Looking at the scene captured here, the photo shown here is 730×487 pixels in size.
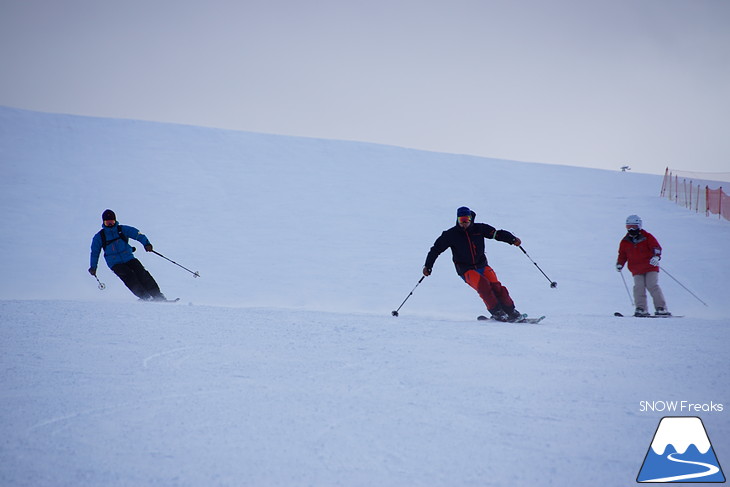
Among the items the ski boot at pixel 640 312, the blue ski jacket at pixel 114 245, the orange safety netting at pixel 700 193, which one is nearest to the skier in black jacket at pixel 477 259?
the ski boot at pixel 640 312

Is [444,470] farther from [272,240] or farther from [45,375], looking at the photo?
[272,240]

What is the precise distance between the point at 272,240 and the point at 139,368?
384 inches

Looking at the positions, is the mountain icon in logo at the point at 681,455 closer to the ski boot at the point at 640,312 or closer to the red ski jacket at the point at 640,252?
the ski boot at the point at 640,312

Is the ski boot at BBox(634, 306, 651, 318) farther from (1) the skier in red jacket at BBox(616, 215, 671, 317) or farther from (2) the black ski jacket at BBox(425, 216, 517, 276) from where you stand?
(2) the black ski jacket at BBox(425, 216, 517, 276)

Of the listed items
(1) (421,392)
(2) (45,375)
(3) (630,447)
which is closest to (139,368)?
(2) (45,375)

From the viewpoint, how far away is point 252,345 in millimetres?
4734

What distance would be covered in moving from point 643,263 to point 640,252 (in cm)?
16

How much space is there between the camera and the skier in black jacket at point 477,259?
6516mm

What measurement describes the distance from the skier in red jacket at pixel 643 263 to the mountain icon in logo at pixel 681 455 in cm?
478

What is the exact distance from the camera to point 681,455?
123 inches

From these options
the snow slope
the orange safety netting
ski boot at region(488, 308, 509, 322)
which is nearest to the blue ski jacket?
the snow slope

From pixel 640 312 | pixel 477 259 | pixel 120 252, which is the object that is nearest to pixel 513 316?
pixel 477 259

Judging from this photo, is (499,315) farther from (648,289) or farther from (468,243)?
(648,289)

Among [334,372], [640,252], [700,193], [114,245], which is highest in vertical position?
[700,193]
